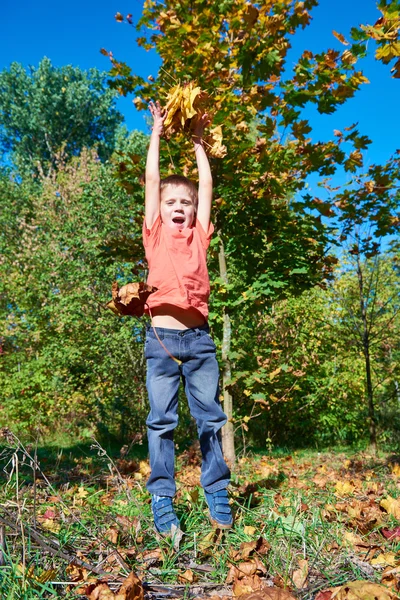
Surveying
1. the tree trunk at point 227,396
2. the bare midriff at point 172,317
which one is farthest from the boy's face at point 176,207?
the tree trunk at point 227,396

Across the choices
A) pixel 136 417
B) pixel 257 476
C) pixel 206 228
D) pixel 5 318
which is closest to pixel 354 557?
pixel 206 228

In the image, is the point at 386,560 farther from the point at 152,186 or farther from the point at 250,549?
the point at 152,186

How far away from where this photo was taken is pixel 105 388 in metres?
8.25

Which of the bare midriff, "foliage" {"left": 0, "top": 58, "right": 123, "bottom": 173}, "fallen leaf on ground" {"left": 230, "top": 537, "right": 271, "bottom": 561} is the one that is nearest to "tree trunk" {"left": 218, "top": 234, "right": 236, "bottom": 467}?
the bare midriff

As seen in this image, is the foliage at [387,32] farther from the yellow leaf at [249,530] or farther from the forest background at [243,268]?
the yellow leaf at [249,530]

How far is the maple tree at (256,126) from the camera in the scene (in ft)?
12.2

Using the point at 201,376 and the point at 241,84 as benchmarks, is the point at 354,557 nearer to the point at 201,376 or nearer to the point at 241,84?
the point at 201,376

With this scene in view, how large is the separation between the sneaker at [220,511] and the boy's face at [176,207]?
50.4 inches

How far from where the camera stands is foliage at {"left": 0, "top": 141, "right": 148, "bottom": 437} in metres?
7.63

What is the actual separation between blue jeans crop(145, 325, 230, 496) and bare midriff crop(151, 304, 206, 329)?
28mm

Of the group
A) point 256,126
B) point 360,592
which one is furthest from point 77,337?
point 360,592

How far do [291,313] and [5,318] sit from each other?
5.44m

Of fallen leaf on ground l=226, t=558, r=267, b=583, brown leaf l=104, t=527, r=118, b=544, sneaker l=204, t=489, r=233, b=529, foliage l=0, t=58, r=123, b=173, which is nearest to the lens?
fallen leaf on ground l=226, t=558, r=267, b=583

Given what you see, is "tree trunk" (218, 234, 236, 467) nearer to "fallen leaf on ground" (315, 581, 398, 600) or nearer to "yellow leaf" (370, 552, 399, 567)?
"yellow leaf" (370, 552, 399, 567)
